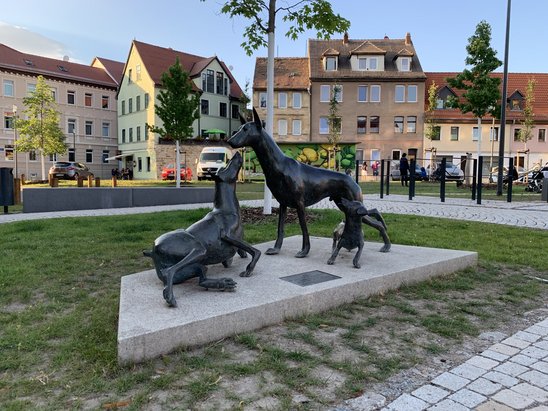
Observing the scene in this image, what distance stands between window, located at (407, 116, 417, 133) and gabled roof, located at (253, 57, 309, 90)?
11550mm

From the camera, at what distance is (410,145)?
4825 centimetres

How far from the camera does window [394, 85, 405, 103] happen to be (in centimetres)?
4803

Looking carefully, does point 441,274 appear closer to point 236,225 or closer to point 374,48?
point 236,225

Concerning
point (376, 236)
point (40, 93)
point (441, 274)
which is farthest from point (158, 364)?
point (40, 93)

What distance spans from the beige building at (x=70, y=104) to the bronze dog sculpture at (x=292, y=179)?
49.4 metres

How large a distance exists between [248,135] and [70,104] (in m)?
55.9

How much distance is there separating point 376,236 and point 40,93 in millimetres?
39426

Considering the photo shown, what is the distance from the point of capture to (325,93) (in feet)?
159

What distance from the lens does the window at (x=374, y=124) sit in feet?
159

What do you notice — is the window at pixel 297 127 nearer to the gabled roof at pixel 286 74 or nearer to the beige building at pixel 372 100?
the beige building at pixel 372 100

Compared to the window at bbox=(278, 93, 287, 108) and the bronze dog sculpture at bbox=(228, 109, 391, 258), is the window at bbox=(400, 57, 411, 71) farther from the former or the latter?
the bronze dog sculpture at bbox=(228, 109, 391, 258)

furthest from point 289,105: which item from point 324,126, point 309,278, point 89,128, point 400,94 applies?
point 309,278

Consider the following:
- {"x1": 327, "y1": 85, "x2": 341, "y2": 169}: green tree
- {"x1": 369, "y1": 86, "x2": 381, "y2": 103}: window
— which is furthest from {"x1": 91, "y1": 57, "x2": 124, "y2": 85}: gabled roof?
{"x1": 369, "y1": 86, "x2": 381, "y2": 103}: window

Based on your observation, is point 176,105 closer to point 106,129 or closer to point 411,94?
point 411,94
